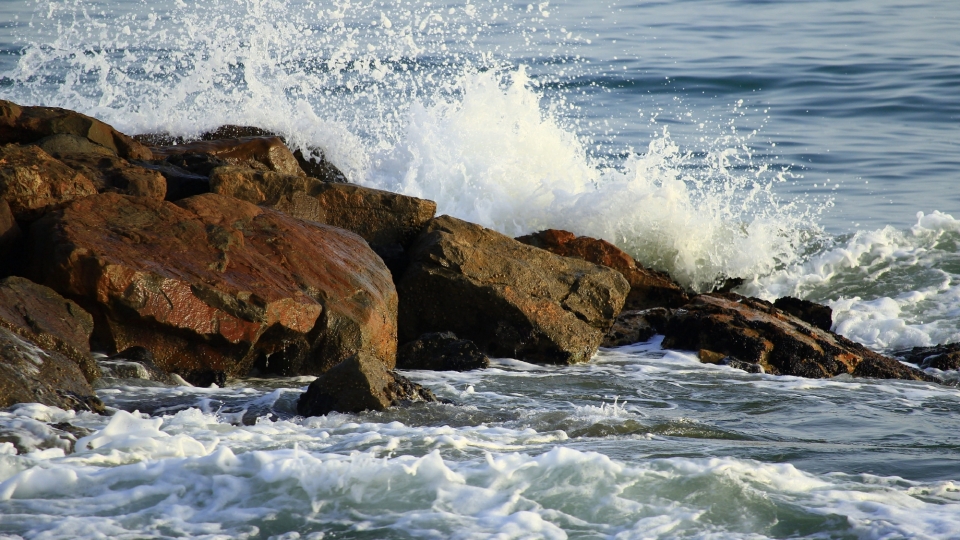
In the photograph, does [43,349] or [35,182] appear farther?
[35,182]

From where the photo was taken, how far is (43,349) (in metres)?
4.20

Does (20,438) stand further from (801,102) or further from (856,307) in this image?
(801,102)

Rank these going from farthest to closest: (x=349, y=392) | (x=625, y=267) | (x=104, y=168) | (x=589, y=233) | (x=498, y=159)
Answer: (x=498, y=159), (x=589, y=233), (x=625, y=267), (x=104, y=168), (x=349, y=392)

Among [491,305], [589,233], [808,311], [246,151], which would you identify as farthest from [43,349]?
[808,311]

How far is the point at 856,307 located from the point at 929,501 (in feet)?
17.6

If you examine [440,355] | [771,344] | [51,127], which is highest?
[51,127]

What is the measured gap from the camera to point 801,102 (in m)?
15.1

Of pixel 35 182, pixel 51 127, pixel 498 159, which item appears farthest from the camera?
pixel 498 159

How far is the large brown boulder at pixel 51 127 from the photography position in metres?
6.22

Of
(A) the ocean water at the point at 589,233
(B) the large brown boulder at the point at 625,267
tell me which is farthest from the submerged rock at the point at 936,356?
(B) the large brown boulder at the point at 625,267

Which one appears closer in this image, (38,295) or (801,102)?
(38,295)

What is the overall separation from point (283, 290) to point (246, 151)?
8.95 ft

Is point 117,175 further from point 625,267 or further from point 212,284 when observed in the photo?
point 625,267

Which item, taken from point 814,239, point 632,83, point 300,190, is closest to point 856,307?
point 814,239
